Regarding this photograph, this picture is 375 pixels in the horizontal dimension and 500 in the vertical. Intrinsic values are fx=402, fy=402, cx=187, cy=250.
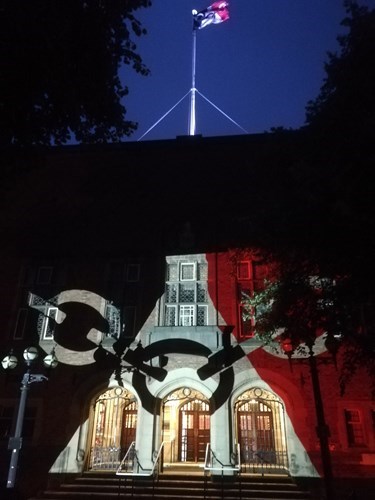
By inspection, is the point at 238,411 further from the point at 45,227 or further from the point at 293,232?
the point at 45,227

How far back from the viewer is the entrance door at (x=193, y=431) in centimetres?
1734

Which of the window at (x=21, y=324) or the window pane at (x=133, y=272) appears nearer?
the window at (x=21, y=324)

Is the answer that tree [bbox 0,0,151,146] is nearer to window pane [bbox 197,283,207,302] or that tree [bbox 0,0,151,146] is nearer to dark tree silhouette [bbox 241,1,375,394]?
dark tree silhouette [bbox 241,1,375,394]

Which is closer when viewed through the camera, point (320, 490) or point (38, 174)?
point (320, 490)

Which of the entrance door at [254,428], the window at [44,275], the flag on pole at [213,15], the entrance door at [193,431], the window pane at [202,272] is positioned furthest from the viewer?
the flag on pole at [213,15]

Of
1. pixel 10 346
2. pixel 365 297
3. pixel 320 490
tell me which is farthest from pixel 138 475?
pixel 365 297

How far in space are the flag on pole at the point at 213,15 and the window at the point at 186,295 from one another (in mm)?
11940

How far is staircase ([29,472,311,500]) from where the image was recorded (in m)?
12.4

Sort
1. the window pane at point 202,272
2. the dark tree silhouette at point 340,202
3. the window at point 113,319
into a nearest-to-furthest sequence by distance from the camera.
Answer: the dark tree silhouette at point 340,202
the window at point 113,319
the window pane at point 202,272

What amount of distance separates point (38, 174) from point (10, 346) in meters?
8.97

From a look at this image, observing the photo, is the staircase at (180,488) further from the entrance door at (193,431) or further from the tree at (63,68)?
the tree at (63,68)

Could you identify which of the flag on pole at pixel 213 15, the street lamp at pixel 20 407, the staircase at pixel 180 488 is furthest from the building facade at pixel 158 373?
the flag on pole at pixel 213 15

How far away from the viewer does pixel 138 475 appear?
12734mm

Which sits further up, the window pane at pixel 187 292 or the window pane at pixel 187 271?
the window pane at pixel 187 271
